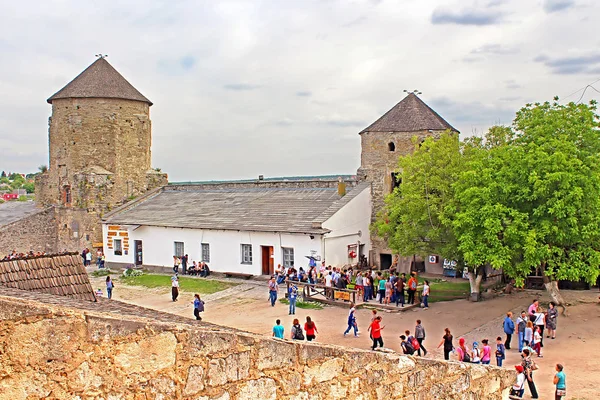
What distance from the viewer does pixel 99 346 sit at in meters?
2.92

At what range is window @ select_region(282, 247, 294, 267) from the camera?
27564mm

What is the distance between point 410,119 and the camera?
30.1m

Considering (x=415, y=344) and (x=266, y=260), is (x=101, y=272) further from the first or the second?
(x=415, y=344)

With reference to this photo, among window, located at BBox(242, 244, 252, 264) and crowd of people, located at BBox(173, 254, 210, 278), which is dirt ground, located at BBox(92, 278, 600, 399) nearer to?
window, located at BBox(242, 244, 252, 264)

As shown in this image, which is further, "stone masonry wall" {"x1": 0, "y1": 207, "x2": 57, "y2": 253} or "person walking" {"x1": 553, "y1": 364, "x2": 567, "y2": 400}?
"stone masonry wall" {"x1": 0, "y1": 207, "x2": 57, "y2": 253}

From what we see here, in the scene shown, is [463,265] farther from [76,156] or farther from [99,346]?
[76,156]

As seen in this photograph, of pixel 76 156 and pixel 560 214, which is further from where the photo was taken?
pixel 76 156

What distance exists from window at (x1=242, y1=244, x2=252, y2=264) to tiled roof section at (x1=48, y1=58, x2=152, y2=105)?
16291 mm

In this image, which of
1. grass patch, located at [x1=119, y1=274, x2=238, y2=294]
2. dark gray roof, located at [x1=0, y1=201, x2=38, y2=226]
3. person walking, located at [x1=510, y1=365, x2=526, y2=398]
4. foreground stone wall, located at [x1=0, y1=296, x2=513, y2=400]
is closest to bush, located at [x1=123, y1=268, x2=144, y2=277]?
grass patch, located at [x1=119, y1=274, x2=238, y2=294]

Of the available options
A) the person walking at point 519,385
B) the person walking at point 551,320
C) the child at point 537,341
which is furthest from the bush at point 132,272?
the person walking at point 519,385

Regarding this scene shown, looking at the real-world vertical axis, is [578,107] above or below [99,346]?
above

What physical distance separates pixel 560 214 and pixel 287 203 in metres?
15.7

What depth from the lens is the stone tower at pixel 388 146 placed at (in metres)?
29.8

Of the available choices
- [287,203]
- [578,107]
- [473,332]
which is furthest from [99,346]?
[287,203]
